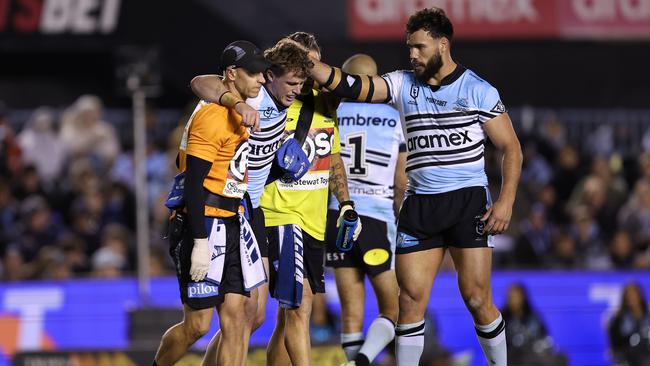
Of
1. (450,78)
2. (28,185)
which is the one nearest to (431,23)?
(450,78)

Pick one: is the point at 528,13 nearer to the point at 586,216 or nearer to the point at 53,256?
the point at 586,216

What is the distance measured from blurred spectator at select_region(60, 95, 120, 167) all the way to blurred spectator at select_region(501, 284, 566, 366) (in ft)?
19.2

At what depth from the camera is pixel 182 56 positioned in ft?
65.0

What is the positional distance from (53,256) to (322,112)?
6.89 m

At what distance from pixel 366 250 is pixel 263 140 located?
146 cm

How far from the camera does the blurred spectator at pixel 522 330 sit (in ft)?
45.4

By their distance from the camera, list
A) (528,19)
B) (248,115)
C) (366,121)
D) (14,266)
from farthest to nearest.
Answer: (528,19) < (14,266) < (366,121) < (248,115)

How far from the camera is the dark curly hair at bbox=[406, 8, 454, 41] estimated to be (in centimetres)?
861

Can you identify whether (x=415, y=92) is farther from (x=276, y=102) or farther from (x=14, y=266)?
(x=14, y=266)

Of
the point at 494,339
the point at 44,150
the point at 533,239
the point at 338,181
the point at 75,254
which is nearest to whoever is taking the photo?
the point at 494,339

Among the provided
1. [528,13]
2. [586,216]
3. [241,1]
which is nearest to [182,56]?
[241,1]

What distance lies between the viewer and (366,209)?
32.2 feet

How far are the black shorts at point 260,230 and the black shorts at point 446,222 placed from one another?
88cm

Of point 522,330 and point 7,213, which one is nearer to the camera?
point 522,330
